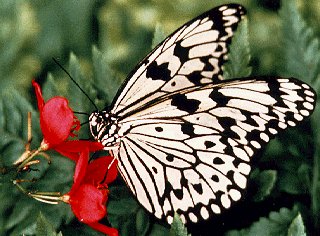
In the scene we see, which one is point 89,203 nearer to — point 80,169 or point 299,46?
point 80,169

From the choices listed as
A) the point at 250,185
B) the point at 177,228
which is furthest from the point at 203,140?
the point at 177,228

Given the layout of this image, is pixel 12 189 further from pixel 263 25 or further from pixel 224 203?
pixel 263 25

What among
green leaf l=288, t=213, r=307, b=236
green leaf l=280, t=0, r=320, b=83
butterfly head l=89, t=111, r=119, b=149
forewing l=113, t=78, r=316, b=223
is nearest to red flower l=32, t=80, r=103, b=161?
butterfly head l=89, t=111, r=119, b=149

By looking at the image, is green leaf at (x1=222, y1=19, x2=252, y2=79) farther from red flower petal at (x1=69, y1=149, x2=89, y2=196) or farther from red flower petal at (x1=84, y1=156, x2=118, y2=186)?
red flower petal at (x1=69, y1=149, x2=89, y2=196)

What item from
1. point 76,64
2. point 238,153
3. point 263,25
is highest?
point 76,64

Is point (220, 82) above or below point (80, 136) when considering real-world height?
above

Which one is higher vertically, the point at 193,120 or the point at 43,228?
the point at 43,228

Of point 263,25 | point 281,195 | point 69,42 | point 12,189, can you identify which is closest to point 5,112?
point 12,189
